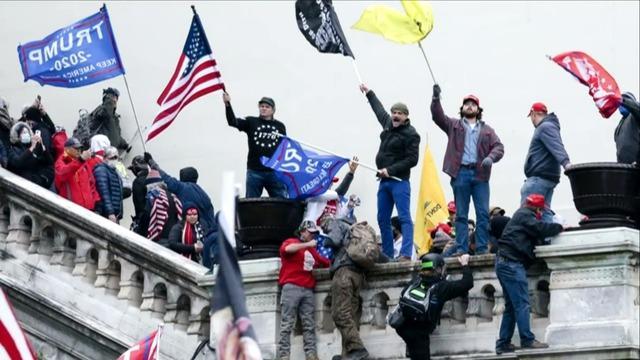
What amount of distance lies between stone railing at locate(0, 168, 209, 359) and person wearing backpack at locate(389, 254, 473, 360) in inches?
85.5

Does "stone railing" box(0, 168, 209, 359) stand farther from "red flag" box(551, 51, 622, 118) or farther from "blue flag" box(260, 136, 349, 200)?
"red flag" box(551, 51, 622, 118)

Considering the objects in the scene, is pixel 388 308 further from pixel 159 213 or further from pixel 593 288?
pixel 159 213

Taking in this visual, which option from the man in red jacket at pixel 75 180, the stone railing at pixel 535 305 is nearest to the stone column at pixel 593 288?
the stone railing at pixel 535 305


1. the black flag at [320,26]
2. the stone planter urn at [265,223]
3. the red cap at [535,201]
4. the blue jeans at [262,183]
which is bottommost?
the red cap at [535,201]

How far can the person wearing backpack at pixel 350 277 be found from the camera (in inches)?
765

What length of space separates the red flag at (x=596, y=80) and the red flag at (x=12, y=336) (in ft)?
17.3

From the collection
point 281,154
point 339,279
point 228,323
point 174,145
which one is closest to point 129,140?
point 174,145

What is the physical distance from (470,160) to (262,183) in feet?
8.36

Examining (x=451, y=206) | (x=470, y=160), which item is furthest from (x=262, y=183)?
(x=470, y=160)

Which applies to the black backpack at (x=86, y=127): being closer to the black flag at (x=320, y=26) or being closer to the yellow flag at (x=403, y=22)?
the black flag at (x=320, y=26)

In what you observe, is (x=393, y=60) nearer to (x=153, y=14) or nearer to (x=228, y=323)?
(x=153, y=14)

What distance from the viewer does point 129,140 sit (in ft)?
92.9

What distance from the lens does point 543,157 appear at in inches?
775

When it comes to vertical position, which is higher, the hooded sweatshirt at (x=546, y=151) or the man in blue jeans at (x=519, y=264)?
the hooded sweatshirt at (x=546, y=151)
